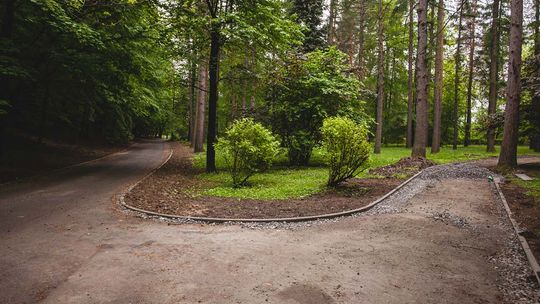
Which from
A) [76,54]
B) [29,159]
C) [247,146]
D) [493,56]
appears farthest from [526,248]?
[493,56]

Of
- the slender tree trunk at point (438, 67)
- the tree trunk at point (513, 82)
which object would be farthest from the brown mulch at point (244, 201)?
the slender tree trunk at point (438, 67)

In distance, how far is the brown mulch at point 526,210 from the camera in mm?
6240

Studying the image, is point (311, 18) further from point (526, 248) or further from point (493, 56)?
point (526, 248)

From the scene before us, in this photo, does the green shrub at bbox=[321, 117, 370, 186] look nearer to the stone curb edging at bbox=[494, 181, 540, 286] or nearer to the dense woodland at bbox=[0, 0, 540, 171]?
the stone curb edging at bbox=[494, 181, 540, 286]

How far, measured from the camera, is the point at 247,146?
1138 cm

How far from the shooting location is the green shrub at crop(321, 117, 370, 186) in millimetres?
10648

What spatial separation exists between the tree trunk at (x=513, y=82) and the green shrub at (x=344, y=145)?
8.01m

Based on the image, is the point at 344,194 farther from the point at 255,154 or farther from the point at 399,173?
the point at 399,173

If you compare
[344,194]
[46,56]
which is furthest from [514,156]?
[46,56]

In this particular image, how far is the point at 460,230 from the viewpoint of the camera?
22.7 ft

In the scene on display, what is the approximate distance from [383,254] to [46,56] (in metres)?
15.0

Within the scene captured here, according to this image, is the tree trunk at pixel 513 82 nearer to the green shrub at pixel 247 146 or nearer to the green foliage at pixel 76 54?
the green shrub at pixel 247 146

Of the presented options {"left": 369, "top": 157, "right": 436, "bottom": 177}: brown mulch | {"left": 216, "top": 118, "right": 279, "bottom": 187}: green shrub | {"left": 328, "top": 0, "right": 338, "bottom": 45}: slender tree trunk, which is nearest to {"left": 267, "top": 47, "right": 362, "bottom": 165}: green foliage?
{"left": 369, "top": 157, "right": 436, "bottom": 177}: brown mulch

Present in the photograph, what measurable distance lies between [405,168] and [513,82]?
18.8 feet
